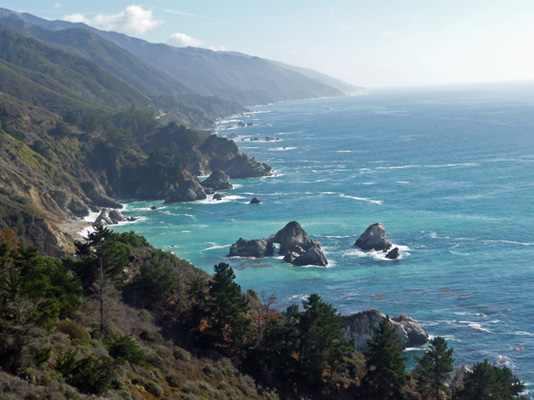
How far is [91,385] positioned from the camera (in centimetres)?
2319

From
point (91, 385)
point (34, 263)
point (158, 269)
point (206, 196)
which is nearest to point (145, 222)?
point (206, 196)

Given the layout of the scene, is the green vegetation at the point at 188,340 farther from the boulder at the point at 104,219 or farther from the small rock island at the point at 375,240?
the boulder at the point at 104,219

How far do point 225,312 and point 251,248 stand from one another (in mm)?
40706

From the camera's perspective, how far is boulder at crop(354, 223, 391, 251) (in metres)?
78.2

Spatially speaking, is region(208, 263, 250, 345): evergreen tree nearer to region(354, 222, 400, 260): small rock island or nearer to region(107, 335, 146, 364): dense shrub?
region(107, 335, 146, 364): dense shrub

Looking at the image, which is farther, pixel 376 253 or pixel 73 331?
pixel 376 253

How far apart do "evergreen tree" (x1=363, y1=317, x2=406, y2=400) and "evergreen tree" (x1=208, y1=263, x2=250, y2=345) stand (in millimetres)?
9877

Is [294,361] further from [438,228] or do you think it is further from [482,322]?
[438,228]

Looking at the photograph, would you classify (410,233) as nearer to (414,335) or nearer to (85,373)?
(414,335)

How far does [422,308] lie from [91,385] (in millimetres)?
43593

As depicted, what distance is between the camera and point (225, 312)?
38.8 meters

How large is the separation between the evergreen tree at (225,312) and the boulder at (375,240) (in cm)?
4152

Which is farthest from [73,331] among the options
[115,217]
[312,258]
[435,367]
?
[115,217]

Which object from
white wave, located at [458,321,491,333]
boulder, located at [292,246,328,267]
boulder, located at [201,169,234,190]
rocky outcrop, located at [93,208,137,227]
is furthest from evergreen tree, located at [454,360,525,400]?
boulder, located at [201,169,234,190]
